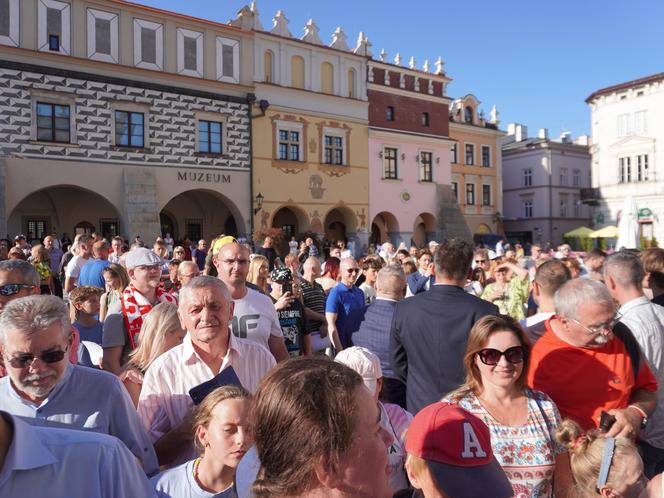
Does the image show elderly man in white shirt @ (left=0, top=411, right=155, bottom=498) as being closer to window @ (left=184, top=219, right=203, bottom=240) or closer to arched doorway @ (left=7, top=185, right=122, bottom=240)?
arched doorway @ (left=7, top=185, right=122, bottom=240)

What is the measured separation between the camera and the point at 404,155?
95.3ft

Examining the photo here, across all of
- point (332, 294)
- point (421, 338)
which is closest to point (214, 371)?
point (421, 338)

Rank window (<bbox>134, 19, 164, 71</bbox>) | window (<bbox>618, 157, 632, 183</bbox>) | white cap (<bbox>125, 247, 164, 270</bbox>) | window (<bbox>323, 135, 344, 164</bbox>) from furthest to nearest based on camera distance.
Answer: window (<bbox>618, 157, 632, 183</bbox>), window (<bbox>323, 135, 344, 164</bbox>), window (<bbox>134, 19, 164, 71</bbox>), white cap (<bbox>125, 247, 164, 270</bbox>)

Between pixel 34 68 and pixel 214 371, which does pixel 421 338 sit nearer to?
pixel 214 371

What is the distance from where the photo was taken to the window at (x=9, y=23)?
1772cm

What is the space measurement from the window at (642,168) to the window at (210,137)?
2906 cm

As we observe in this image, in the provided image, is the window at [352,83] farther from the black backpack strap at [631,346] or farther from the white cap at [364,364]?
the white cap at [364,364]

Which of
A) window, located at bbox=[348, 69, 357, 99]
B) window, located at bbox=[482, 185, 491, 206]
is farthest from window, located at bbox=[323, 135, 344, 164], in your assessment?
window, located at bbox=[482, 185, 491, 206]

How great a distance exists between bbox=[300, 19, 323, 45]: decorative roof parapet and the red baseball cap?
25103 millimetres

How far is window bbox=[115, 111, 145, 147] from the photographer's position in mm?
19922

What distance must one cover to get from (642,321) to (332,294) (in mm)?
3229

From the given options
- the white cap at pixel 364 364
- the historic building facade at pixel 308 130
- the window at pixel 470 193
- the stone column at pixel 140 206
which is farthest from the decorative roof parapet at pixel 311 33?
the white cap at pixel 364 364

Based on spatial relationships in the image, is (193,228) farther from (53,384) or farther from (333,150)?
(53,384)

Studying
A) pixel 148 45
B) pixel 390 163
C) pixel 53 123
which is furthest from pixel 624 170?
pixel 53 123
